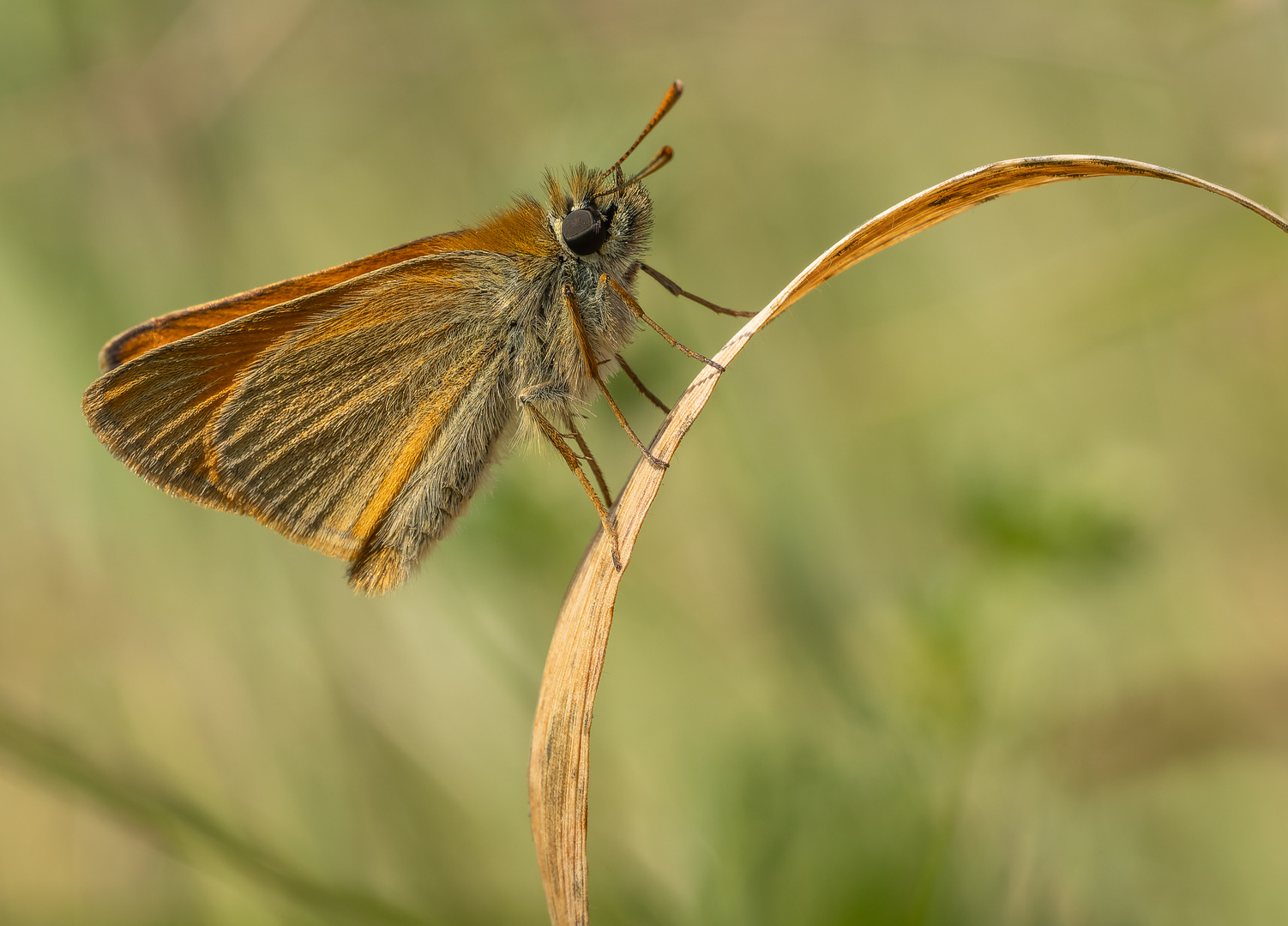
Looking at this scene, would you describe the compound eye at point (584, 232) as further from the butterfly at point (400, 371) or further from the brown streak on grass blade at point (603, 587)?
the brown streak on grass blade at point (603, 587)

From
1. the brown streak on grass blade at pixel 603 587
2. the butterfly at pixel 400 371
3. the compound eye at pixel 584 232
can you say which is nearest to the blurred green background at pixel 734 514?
the butterfly at pixel 400 371

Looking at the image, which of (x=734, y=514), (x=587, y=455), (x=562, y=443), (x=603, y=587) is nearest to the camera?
(x=603, y=587)

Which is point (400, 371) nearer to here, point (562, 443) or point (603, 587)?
point (562, 443)

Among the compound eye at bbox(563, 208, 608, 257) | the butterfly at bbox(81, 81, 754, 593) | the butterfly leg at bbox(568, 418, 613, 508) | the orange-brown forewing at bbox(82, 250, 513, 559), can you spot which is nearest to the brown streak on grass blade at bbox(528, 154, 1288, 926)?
the butterfly leg at bbox(568, 418, 613, 508)

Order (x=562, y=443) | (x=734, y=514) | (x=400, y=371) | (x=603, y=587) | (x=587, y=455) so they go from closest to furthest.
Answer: (x=603, y=587) → (x=562, y=443) → (x=587, y=455) → (x=400, y=371) → (x=734, y=514)

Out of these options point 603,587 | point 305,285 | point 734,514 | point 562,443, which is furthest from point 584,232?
point 734,514
